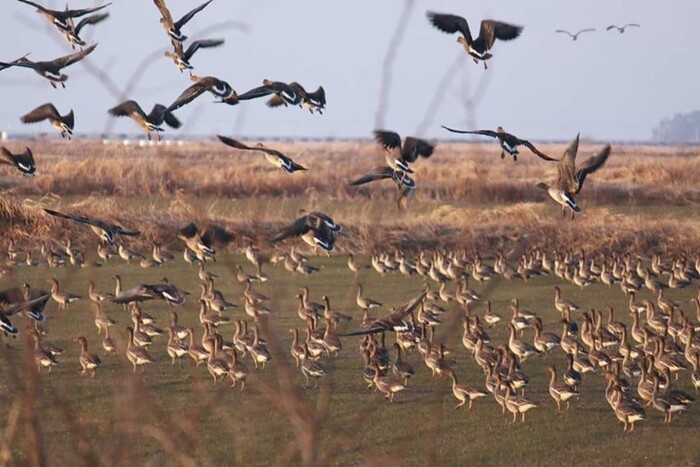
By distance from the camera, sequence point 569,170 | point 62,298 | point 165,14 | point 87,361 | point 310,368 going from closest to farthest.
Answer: point 165,14
point 569,170
point 87,361
point 310,368
point 62,298

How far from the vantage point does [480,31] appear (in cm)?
877

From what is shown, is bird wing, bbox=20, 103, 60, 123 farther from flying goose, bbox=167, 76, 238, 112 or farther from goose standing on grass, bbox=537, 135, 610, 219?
goose standing on grass, bbox=537, 135, 610, 219

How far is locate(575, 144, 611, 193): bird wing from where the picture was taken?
7188 mm

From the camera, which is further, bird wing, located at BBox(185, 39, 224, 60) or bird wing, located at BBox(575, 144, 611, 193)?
bird wing, located at BBox(575, 144, 611, 193)

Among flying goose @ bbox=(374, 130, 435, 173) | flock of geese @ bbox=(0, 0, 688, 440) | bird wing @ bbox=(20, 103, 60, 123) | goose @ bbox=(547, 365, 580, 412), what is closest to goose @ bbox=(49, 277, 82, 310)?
flock of geese @ bbox=(0, 0, 688, 440)

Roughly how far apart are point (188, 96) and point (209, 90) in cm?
56

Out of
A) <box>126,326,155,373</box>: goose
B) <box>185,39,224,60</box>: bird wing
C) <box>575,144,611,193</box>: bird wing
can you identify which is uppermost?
<box>185,39,224,60</box>: bird wing

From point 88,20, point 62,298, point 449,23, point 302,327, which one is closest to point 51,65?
point 88,20

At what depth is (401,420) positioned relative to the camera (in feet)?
40.3

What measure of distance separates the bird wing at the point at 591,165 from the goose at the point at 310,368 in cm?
742

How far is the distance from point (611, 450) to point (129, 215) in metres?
19.3

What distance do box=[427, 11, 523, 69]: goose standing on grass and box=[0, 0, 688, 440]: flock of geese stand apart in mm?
21

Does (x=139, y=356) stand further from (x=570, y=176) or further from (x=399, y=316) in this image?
(x=399, y=316)

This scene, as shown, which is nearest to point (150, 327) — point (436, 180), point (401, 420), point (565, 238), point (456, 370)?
point (456, 370)
